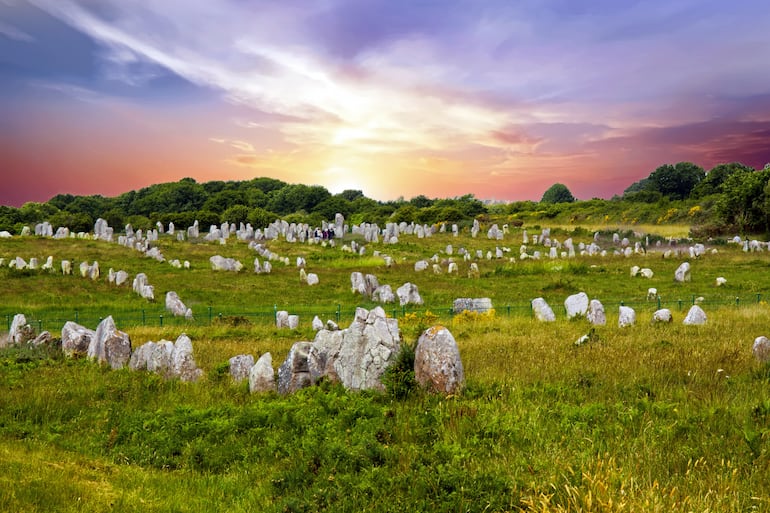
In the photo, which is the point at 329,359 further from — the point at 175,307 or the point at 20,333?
the point at 175,307

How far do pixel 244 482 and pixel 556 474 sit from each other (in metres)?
4.03

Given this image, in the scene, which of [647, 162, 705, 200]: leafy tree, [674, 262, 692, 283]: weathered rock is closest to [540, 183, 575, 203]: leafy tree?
[647, 162, 705, 200]: leafy tree

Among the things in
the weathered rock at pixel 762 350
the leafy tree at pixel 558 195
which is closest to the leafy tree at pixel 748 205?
the weathered rock at pixel 762 350

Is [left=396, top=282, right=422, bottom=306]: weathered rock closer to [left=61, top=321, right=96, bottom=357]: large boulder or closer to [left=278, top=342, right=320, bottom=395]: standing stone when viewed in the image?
[left=61, top=321, right=96, bottom=357]: large boulder

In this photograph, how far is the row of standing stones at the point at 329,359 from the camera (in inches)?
393

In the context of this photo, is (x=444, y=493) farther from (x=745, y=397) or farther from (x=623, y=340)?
(x=623, y=340)

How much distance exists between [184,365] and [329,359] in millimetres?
3622

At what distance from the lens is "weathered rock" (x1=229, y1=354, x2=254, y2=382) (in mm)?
12188

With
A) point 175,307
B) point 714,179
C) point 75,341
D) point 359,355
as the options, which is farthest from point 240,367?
point 714,179

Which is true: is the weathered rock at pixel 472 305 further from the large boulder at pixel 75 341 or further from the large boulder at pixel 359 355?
the large boulder at pixel 75 341

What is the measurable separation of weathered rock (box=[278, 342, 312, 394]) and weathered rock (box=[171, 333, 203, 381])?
2.41 metres

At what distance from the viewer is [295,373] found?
1111 cm

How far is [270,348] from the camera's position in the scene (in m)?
15.8

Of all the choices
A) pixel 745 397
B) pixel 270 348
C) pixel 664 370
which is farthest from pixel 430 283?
pixel 745 397
